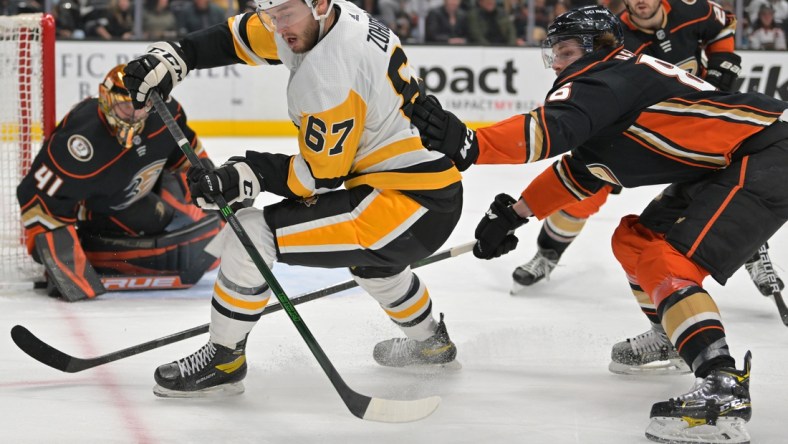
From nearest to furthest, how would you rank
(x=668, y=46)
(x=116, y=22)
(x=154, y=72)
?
1. (x=154, y=72)
2. (x=668, y=46)
3. (x=116, y=22)

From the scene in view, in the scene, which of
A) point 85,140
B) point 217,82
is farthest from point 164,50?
point 217,82

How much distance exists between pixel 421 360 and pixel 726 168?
1018mm

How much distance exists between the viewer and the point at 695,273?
249cm

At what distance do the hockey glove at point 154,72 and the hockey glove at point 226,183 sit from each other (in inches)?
15.0

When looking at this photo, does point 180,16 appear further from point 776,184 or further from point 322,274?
point 776,184

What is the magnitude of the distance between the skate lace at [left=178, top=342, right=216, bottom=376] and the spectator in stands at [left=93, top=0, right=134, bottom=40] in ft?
17.2

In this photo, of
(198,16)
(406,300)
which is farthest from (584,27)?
(198,16)

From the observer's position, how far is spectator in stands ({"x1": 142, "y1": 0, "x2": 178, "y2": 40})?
7.73 metres

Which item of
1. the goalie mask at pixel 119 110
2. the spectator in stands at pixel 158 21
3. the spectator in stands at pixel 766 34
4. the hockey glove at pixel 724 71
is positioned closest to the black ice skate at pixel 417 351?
the goalie mask at pixel 119 110

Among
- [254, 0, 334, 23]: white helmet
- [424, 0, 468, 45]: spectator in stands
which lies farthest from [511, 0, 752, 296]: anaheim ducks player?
[424, 0, 468, 45]: spectator in stands

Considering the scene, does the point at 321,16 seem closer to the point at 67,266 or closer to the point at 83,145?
the point at 83,145

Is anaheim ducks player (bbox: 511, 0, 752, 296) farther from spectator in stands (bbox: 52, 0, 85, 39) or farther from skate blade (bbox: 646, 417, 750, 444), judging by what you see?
spectator in stands (bbox: 52, 0, 85, 39)

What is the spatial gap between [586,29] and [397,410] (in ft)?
3.48

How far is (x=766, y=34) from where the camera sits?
7.90m
